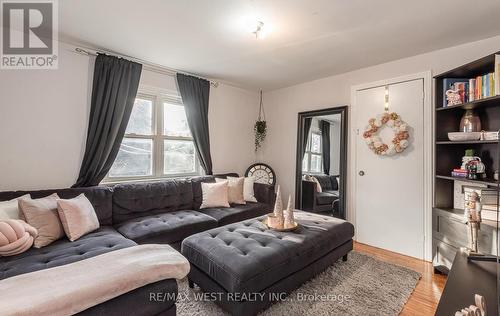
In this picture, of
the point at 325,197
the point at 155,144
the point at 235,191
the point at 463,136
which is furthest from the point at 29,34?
the point at 463,136

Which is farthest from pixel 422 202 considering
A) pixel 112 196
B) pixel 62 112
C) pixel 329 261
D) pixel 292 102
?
pixel 62 112

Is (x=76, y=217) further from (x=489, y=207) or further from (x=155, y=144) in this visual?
(x=489, y=207)

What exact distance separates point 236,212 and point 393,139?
2150mm

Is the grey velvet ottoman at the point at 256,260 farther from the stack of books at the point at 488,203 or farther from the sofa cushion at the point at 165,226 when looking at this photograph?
the stack of books at the point at 488,203

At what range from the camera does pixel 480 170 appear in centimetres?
215

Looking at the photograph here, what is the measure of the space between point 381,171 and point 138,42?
10.7 ft

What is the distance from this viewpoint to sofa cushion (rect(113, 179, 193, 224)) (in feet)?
8.38

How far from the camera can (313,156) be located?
372 cm

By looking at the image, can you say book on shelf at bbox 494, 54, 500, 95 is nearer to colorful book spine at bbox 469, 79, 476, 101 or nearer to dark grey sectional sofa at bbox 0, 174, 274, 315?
colorful book spine at bbox 469, 79, 476, 101

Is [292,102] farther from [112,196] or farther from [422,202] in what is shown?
[112,196]

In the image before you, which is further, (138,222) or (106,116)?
(106,116)

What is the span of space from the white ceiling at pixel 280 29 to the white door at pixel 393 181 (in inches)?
20.0

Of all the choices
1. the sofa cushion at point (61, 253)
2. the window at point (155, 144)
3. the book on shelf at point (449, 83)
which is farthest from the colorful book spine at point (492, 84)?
the window at point (155, 144)

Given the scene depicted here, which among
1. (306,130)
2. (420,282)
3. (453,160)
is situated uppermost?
(306,130)
